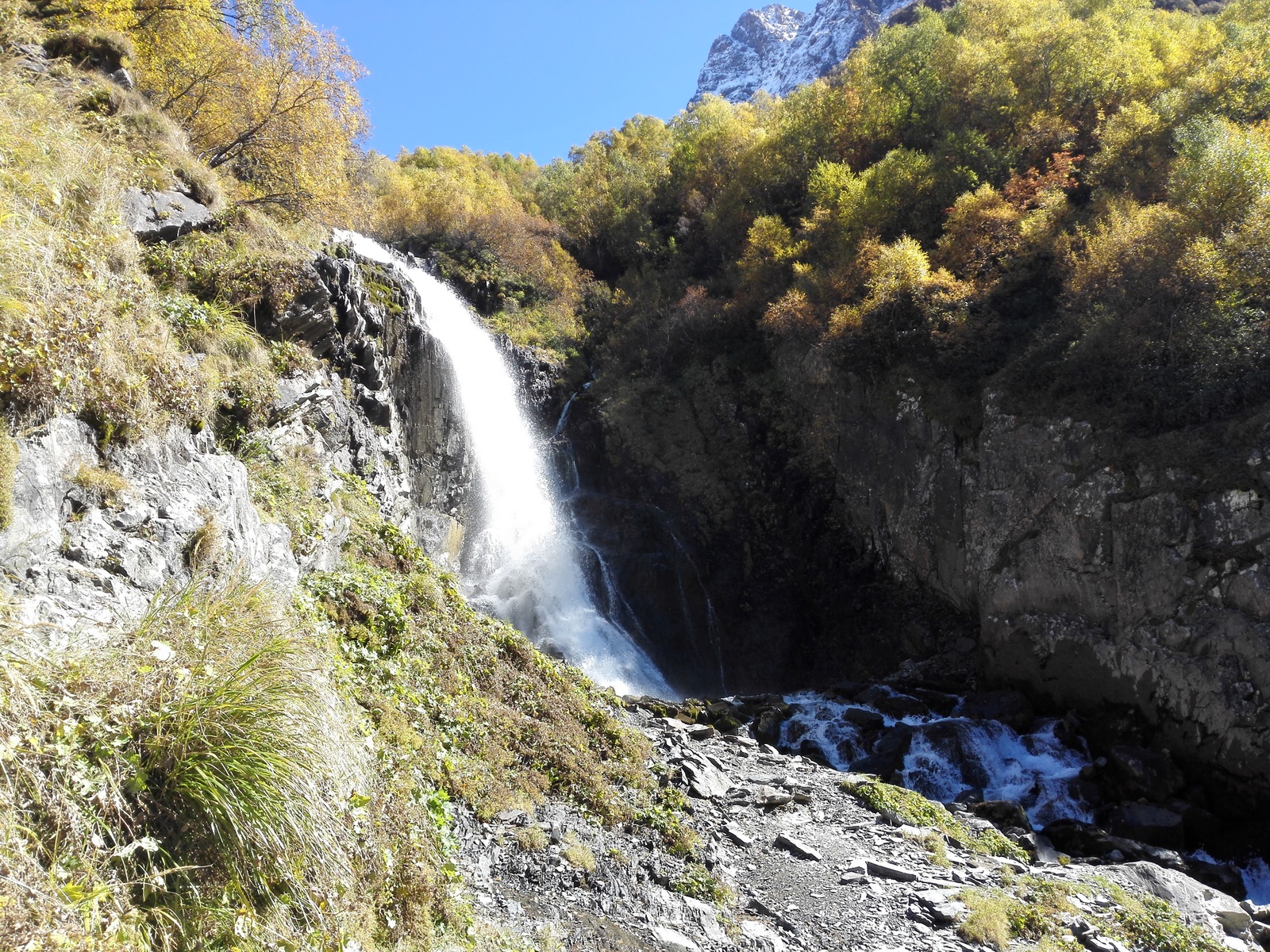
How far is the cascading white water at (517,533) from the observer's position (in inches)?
676

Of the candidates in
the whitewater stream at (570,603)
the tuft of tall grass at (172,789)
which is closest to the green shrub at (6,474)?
the tuft of tall grass at (172,789)

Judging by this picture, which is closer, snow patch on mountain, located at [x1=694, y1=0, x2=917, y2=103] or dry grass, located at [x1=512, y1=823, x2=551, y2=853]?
dry grass, located at [x1=512, y1=823, x2=551, y2=853]

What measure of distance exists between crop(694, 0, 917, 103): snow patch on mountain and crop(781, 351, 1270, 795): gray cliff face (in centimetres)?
9571

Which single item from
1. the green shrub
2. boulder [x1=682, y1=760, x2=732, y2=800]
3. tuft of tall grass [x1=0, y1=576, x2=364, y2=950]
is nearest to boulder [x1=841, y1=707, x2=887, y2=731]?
boulder [x1=682, y1=760, x2=732, y2=800]

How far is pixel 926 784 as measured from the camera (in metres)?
12.4

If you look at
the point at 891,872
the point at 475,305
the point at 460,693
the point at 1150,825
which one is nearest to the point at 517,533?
the point at 475,305

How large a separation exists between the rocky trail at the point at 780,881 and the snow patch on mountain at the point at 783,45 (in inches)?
4121

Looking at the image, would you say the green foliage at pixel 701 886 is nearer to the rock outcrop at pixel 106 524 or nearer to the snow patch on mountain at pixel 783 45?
the rock outcrop at pixel 106 524

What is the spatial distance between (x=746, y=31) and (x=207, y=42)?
193 m

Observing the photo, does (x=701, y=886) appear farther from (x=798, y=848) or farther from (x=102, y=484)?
(x=102, y=484)

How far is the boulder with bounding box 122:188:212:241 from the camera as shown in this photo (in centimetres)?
859

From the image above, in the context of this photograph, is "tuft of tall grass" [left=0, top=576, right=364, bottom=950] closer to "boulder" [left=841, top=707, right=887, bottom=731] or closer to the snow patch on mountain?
"boulder" [left=841, top=707, right=887, bottom=731]

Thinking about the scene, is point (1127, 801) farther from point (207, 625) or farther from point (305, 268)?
point (305, 268)

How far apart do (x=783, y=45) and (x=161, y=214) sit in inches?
7104
